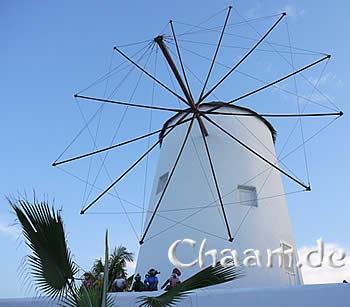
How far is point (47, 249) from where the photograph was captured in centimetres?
364

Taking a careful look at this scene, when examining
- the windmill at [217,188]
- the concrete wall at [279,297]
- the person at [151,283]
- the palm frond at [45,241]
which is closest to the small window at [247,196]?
the windmill at [217,188]

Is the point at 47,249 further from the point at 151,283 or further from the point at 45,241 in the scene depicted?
the point at 151,283

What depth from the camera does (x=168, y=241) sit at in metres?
11.0

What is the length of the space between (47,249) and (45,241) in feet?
0.24

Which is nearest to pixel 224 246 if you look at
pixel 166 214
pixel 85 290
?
pixel 166 214

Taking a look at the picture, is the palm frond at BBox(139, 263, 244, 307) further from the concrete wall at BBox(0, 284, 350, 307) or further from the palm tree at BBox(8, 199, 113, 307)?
the concrete wall at BBox(0, 284, 350, 307)

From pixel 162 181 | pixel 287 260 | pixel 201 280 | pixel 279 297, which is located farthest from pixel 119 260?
pixel 201 280

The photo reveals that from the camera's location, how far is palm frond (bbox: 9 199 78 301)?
361 cm

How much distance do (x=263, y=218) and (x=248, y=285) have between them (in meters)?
1.87

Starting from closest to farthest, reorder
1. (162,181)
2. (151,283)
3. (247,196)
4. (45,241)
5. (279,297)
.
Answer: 1. (45,241)
2. (279,297)
3. (151,283)
4. (247,196)
5. (162,181)

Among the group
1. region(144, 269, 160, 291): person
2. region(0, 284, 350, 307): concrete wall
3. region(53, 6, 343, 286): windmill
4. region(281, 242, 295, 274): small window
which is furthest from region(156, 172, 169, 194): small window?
region(0, 284, 350, 307): concrete wall

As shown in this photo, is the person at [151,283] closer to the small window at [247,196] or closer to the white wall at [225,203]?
the white wall at [225,203]

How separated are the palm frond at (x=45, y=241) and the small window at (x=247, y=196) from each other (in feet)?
26.2

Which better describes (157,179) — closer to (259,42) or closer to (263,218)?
(263,218)
